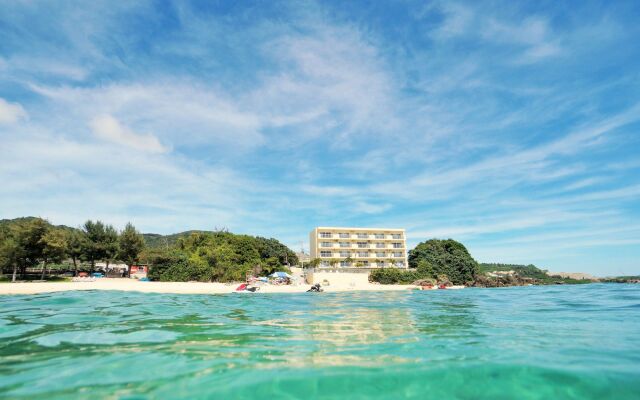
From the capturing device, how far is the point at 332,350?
555 cm

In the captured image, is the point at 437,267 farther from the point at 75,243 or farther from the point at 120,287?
the point at 75,243

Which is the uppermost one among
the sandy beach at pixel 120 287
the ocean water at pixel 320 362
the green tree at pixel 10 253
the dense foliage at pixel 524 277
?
the green tree at pixel 10 253

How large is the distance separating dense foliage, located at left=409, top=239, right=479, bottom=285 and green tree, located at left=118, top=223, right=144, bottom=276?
147 feet

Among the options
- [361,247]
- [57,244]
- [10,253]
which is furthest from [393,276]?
[10,253]

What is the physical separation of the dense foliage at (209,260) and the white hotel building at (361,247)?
1943 cm

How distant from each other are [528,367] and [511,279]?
77488 millimetres

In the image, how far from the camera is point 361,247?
3066 inches

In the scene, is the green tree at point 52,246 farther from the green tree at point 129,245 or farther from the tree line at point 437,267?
the tree line at point 437,267

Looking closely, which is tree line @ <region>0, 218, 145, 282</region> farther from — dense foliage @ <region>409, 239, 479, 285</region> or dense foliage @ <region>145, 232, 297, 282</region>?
dense foliage @ <region>409, 239, 479, 285</region>

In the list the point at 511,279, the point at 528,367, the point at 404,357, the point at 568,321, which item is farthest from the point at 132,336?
the point at 511,279

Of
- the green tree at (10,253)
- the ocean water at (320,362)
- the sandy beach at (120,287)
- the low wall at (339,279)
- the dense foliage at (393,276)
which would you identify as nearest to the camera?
the ocean water at (320,362)

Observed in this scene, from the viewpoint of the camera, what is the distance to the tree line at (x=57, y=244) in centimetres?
3631

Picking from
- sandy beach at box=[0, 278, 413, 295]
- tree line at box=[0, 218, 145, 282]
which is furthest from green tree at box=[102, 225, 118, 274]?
sandy beach at box=[0, 278, 413, 295]

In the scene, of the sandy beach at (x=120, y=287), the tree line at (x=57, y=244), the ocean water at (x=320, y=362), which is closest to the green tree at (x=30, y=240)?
the tree line at (x=57, y=244)
